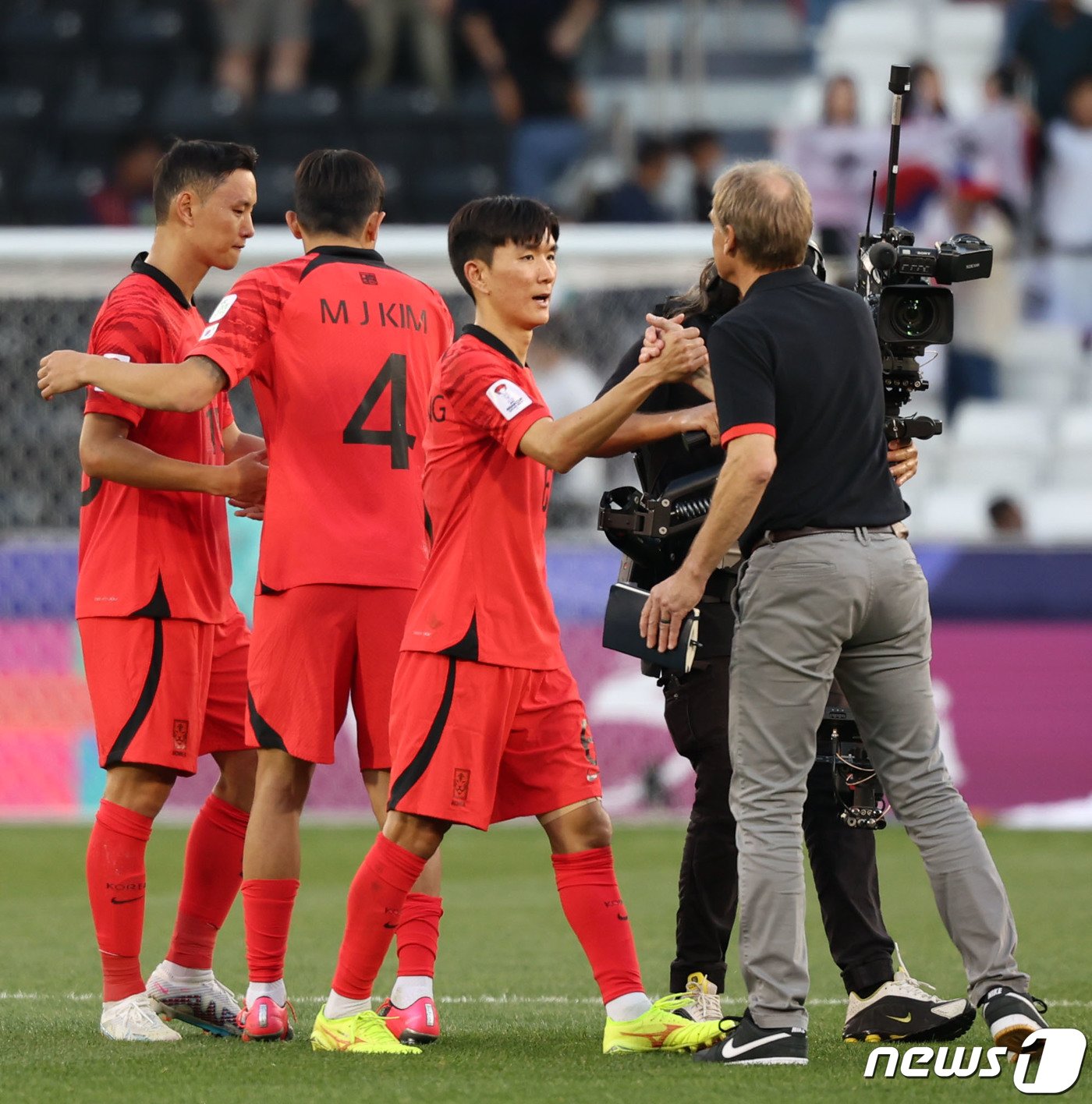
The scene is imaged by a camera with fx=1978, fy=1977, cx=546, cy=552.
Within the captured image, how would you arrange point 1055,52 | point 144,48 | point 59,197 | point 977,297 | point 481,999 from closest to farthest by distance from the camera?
point 481,999 < point 977,297 < point 1055,52 < point 59,197 < point 144,48

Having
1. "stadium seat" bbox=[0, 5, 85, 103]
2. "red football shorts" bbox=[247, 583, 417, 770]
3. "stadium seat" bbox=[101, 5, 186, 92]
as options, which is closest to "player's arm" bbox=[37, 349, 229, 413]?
"red football shorts" bbox=[247, 583, 417, 770]

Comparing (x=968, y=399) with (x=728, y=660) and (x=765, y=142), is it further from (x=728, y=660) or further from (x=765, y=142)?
(x=728, y=660)

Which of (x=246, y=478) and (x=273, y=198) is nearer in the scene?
(x=246, y=478)

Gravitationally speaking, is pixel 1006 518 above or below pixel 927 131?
below

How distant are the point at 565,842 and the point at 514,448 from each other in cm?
94

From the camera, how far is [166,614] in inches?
198

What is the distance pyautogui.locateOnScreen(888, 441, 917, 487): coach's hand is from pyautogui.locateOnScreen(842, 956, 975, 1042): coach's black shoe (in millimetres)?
1224

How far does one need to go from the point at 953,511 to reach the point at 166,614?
8.53 metres

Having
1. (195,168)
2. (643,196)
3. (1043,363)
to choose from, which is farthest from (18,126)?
(195,168)

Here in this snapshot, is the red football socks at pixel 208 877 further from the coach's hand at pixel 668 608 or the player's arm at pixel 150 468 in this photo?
the coach's hand at pixel 668 608

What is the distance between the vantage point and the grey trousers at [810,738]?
4.32 m

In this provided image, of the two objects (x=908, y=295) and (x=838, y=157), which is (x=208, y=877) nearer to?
(x=908, y=295)

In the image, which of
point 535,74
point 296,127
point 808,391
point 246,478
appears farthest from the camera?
point 535,74

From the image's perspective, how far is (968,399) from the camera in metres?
13.1
